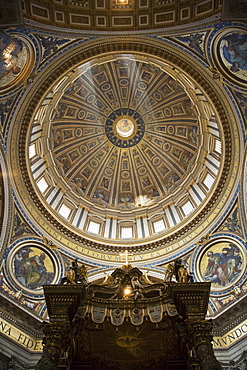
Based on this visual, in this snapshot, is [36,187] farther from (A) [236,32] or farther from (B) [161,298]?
(A) [236,32]

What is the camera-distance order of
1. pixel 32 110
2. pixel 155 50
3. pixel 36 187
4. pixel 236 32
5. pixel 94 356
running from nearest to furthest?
pixel 94 356 → pixel 236 32 → pixel 155 50 → pixel 32 110 → pixel 36 187

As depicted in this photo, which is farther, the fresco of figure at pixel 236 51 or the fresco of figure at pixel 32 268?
the fresco of figure at pixel 32 268

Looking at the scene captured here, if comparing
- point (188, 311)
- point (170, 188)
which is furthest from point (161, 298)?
point (170, 188)

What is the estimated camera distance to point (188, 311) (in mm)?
9109

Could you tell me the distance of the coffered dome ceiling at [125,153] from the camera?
19.0 m

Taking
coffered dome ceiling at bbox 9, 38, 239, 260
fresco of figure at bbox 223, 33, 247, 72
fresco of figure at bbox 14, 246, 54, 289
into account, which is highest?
coffered dome ceiling at bbox 9, 38, 239, 260

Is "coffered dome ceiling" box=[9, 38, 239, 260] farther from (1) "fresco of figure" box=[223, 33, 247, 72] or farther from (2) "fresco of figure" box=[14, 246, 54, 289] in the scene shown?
(1) "fresco of figure" box=[223, 33, 247, 72]

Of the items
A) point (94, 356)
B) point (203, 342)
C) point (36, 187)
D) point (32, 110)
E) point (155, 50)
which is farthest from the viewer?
point (36, 187)

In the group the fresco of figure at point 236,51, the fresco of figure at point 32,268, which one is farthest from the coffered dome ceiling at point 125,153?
the fresco of figure at point 236,51

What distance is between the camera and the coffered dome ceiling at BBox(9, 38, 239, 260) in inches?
750

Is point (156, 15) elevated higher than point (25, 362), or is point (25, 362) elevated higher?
point (156, 15)

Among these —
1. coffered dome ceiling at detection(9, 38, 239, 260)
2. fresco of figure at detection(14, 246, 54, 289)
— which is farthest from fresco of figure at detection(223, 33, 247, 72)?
fresco of figure at detection(14, 246, 54, 289)

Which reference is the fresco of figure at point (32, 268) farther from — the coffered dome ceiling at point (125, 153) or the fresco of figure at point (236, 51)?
the fresco of figure at point (236, 51)

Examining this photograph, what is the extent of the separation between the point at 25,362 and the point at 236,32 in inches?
586
